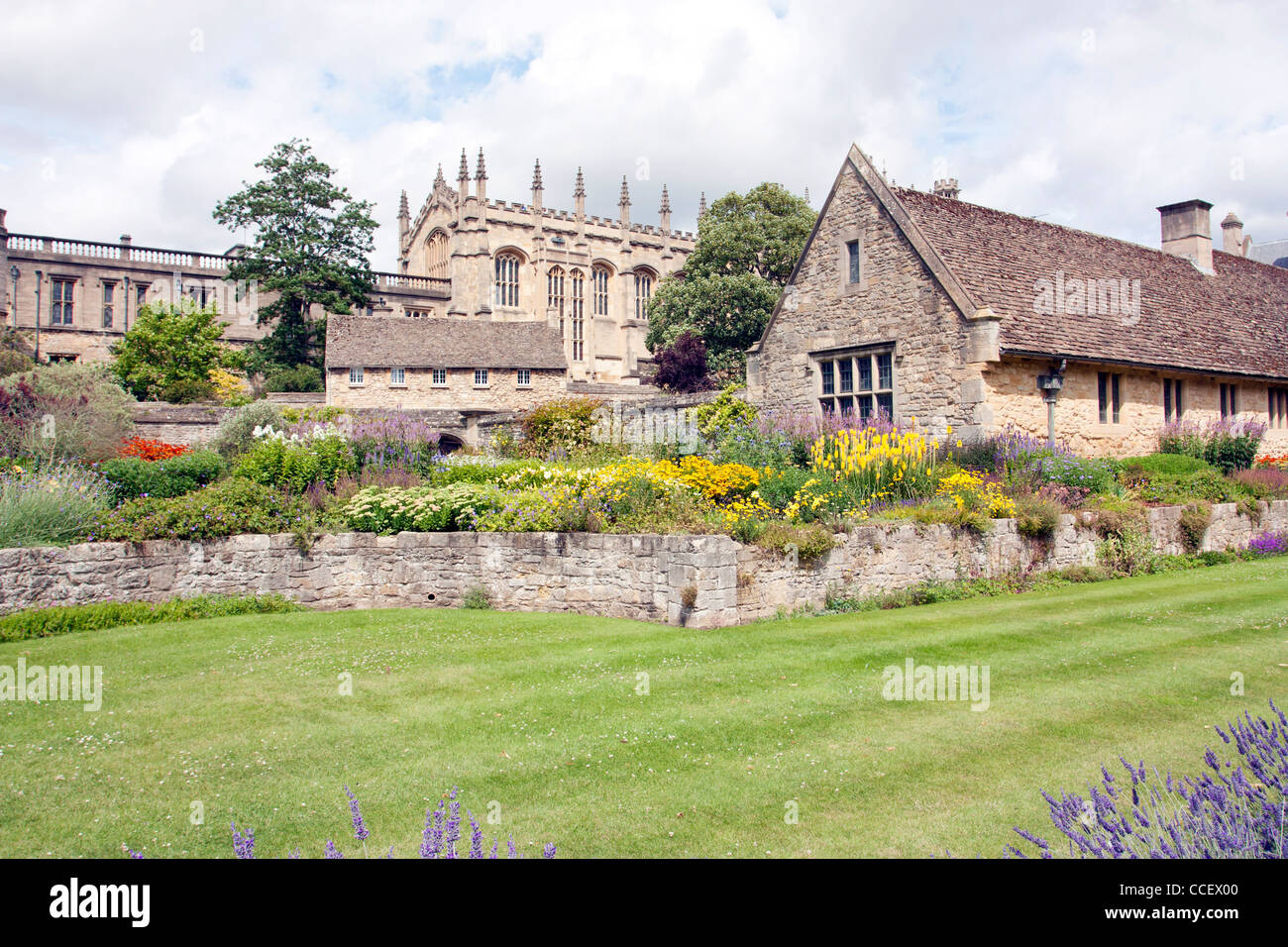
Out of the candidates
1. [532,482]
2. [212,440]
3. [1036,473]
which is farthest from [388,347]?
[1036,473]

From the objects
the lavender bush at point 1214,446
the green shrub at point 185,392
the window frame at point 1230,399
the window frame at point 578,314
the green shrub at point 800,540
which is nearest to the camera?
the green shrub at point 800,540

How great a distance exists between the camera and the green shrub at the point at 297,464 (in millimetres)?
13719

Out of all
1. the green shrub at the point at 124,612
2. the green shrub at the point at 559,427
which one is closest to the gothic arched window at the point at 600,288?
the green shrub at the point at 559,427

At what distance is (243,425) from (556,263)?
4634 centimetres

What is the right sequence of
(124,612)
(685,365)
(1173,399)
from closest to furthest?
(124,612), (1173,399), (685,365)

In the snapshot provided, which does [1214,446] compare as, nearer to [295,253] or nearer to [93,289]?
[295,253]

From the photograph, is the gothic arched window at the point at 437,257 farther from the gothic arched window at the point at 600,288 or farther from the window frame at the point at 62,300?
the window frame at the point at 62,300

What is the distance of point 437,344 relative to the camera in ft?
120

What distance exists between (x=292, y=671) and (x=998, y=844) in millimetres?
6373

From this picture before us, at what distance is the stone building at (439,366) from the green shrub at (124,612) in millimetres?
23390

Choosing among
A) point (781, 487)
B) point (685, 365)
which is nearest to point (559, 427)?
point (781, 487)

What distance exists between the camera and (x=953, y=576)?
11883 millimetres

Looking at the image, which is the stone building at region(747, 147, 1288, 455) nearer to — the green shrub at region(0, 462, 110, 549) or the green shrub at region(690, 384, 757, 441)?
the green shrub at region(690, 384, 757, 441)
